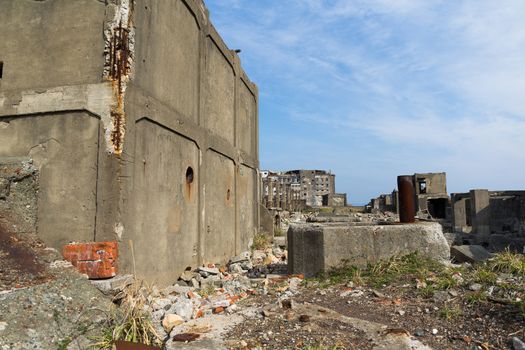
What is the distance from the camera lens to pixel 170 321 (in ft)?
14.1

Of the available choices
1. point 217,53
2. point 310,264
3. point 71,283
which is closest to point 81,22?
point 71,283

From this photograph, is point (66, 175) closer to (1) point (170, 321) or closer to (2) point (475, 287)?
(1) point (170, 321)

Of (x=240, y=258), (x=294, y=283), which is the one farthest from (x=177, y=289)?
(x=240, y=258)

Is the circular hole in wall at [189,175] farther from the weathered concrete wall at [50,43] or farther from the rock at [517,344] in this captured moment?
the rock at [517,344]

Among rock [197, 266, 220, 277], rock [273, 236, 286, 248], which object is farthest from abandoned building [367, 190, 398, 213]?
rock [197, 266, 220, 277]

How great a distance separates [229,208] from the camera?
987 cm

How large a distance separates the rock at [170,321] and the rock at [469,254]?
5.50m

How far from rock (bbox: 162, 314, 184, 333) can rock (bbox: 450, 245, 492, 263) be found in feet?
18.0

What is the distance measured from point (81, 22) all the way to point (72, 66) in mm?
639

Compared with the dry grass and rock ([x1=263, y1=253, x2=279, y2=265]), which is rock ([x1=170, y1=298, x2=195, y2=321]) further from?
rock ([x1=263, y1=253, x2=279, y2=265])

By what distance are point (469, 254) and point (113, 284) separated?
6.31 metres

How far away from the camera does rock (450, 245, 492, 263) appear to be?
718 cm

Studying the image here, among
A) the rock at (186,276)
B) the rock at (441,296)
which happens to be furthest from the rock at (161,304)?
the rock at (441,296)

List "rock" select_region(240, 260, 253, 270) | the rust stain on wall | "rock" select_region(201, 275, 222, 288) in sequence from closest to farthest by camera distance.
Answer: the rust stain on wall < "rock" select_region(201, 275, 222, 288) < "rock" select_region(240, 260, 253, 270)
